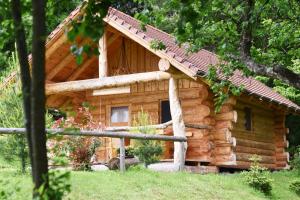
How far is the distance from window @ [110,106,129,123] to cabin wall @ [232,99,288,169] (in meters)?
3.88

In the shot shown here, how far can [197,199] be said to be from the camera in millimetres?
10820

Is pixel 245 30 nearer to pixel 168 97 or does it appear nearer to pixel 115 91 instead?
pixel 115 91

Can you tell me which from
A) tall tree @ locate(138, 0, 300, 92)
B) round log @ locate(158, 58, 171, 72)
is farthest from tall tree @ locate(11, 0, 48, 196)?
round log @ locate(158, 58, 171, 72)

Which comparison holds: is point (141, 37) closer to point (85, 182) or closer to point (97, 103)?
point (97, 103)

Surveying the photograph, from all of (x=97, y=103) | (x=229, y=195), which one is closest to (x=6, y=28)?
(x=229, y=195)

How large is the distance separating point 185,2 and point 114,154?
14.5 metres

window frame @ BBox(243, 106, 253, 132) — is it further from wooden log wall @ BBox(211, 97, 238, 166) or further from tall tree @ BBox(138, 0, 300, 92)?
tall tree @ BBox(138, 0, 300, 92)

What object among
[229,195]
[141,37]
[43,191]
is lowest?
[229,195]

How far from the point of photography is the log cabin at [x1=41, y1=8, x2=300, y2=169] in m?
15.2

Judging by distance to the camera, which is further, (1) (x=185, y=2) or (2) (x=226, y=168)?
(2) (x=226, y=168)

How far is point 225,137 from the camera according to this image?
16141mm

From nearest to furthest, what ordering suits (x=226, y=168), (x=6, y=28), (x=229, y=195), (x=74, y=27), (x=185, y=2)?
(x=74, y=27) < (x=6, y=28) < (x=185, y=2) < (x=229, y=195) < (x=226, y=168)

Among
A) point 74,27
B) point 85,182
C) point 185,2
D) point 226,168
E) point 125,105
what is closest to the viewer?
point 74,27

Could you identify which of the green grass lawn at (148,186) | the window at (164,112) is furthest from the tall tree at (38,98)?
the window at (164,112)
